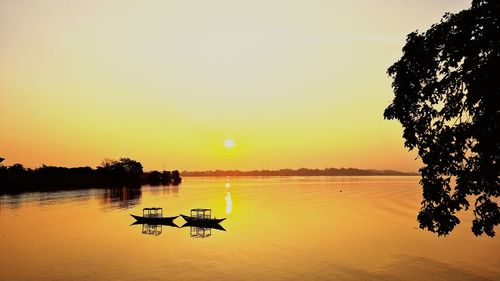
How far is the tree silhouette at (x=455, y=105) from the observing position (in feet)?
49.1

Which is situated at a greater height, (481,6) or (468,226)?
(481,6)

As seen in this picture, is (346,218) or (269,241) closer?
(269,241)

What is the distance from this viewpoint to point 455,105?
1645cm

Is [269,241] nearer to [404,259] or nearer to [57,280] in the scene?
[404,259]

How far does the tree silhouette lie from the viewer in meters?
15.0

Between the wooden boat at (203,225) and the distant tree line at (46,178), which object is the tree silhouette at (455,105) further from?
the distant tree line at (46,178)

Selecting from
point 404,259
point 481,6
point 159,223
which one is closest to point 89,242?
point 159,223

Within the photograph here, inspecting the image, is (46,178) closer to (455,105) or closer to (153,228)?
(153,228)

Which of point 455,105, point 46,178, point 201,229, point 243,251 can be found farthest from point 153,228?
point 46,178

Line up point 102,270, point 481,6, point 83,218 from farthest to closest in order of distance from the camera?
point 83,218, point 102,270, point 481,6

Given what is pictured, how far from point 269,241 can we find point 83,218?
40772mm

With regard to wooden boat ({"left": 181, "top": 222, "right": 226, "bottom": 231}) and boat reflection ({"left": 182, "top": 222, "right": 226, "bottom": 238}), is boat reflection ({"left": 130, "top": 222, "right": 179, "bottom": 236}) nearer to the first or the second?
wooden boat ({"left": 181, "top": 222, "right": 226, "bottom": 231})

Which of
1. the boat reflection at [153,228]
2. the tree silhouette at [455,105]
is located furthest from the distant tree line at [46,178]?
the tree silhouette at [455,105]

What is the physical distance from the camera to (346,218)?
73.4 meters
